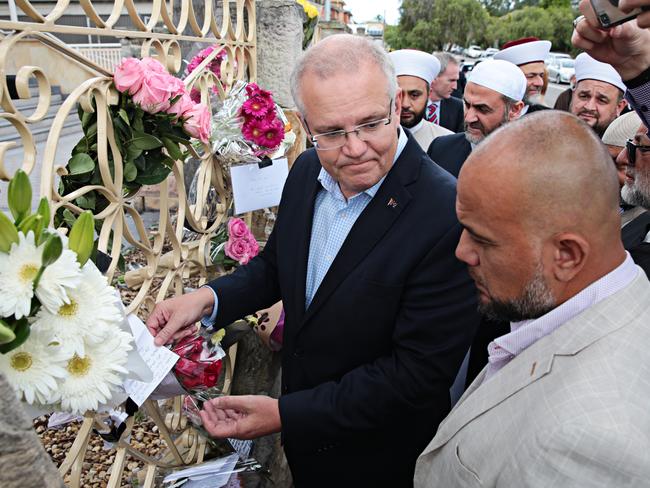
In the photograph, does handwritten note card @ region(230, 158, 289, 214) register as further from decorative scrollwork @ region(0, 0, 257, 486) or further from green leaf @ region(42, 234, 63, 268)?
green leaf @ region(42, 234, 63, 268)

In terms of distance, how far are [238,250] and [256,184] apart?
0.35 metres

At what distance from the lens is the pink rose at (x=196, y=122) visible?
190cm

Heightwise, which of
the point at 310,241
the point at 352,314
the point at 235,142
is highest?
the point at 235,142

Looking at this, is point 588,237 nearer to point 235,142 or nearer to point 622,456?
point 622,456

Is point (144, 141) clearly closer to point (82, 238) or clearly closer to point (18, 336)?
point (82, 238)

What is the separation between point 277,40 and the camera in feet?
10.7

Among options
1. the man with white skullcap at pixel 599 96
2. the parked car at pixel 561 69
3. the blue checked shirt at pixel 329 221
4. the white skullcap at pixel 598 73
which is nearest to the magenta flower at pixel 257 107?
the blue checked shirt at pixel 329 221

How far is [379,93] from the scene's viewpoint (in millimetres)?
1744

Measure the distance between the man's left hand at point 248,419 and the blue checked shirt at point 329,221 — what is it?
0.37 metres

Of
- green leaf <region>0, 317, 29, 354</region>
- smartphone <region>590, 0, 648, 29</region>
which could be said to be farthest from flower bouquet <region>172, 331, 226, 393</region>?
smartphone <region>590, 0, 648, 29</region>

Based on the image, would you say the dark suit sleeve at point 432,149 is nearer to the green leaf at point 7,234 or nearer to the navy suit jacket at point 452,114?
the navy suit jacket at point 452,114

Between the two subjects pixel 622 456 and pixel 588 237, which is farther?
pixel 588 237

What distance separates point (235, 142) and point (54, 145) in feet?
3.79

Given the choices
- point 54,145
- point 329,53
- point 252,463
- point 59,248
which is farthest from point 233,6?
point 59,248
